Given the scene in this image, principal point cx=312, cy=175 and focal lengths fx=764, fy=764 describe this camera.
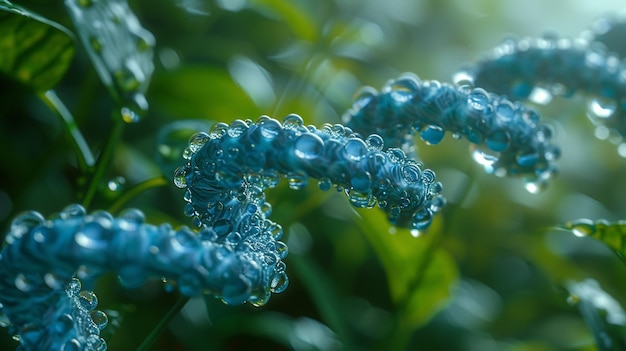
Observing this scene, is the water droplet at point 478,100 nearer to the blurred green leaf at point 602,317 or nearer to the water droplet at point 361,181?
the water droplet at point 361,181

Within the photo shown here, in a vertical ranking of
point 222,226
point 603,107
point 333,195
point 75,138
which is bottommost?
point 333,195

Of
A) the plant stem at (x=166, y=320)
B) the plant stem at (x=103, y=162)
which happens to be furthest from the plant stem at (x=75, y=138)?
the plant stem at (x=166, y=320)

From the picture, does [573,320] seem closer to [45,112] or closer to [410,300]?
[410,300]

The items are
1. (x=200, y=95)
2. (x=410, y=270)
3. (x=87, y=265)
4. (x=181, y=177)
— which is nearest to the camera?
(x=87, y=265)

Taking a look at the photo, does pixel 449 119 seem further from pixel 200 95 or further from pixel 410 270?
pixel 200 95

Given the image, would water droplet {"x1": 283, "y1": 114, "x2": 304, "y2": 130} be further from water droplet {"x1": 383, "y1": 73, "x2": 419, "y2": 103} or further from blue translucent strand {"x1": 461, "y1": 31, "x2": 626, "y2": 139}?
blue translucent strand {"x1": 461, "y1": 31, "x2": 626, "y2": 139}

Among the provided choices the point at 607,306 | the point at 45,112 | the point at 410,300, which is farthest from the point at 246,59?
the point at 607,306

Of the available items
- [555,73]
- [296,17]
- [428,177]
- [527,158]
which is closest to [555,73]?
[555,73]
